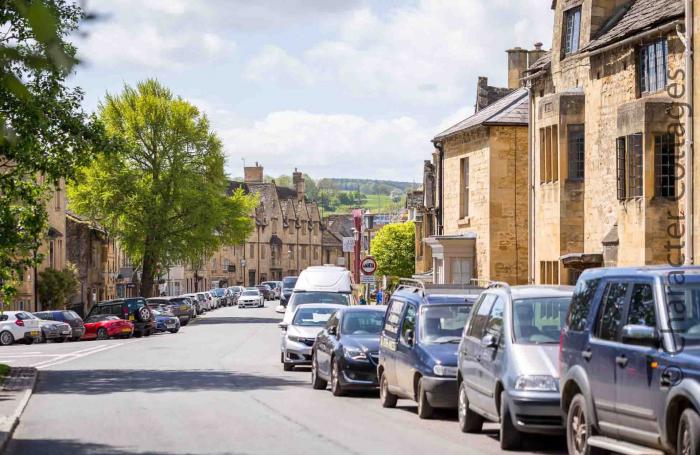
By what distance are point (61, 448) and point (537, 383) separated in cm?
551

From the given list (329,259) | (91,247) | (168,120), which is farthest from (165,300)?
(329,259)

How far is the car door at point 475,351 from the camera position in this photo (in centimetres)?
1380

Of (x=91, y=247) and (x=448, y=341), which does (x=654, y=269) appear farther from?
(x=91, y=247)

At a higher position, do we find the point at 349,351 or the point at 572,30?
the point at 572,30

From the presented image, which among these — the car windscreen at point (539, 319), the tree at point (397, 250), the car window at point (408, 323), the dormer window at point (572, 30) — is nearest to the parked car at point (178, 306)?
the tree at point (397, 250)

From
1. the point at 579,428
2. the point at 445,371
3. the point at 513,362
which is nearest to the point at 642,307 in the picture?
the point at 579,428

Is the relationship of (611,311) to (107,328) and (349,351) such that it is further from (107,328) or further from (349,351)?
(107,328)

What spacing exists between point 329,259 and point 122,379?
A: 155394mm

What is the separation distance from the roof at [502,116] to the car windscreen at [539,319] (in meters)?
26.1

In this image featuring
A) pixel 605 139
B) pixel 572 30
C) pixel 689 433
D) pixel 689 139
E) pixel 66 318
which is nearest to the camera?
pixel 689 433

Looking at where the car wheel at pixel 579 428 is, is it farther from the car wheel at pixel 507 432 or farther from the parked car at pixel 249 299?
the parked car at pixel 249 299

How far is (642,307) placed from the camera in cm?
991

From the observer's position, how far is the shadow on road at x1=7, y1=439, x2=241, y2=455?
13141 mm

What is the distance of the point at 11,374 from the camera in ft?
90.0
